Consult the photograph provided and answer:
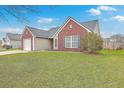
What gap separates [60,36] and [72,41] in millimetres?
1263

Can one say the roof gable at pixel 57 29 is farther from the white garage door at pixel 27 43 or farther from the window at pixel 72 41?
the window at pixel 72 41

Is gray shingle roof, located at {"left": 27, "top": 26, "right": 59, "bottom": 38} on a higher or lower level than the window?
higher

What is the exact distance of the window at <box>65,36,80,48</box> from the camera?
557 inches

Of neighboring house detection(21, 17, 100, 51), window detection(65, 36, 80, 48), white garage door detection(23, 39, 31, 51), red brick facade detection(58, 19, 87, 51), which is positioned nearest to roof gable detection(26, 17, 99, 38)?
neighboring house detection(21, 17, 100, 51)

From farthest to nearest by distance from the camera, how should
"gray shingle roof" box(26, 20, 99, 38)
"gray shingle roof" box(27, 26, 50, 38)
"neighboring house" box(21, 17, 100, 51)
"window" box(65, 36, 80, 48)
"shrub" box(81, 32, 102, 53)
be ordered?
"gray shingle roof" box(27, 26, 50, 38), "window" box(65, 36, 80, 48), "neighboring house" box(21, 17, 100, 51), "gray shingle roof" box(26, 20, 99, 38), "shrub" box(81, 32, 102, 53)

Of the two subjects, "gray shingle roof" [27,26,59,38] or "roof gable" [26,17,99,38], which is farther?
"gray shingle roof" [27,26,59,38]

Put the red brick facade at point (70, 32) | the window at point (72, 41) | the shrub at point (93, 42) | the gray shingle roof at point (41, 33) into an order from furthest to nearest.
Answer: the gray shingle roof at point (41, 33)
the window at point (72, 41)
the red brick facade at point (70, 32)
the shrub at point (93, 42)

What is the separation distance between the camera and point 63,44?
14.9 meters

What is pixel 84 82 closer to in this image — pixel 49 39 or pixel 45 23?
pixel 45 23

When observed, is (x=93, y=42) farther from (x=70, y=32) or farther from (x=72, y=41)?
(x=70, y=32)

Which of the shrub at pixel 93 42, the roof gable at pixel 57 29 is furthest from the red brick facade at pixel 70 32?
the shrub at pixel 93 42

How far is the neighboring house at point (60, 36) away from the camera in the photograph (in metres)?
13.9

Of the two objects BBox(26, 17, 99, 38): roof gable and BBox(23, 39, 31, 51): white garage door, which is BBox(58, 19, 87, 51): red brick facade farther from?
BBox(23, 39, 31, 51): white garage door
